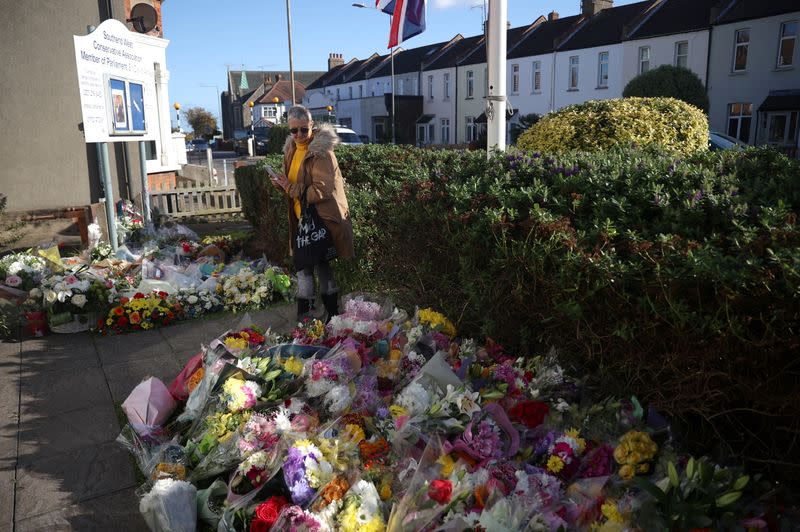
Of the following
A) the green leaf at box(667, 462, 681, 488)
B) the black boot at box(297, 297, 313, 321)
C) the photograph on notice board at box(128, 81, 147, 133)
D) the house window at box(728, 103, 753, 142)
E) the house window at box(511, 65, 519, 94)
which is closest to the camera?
the green leaf at box(667, 462, 681, 488)

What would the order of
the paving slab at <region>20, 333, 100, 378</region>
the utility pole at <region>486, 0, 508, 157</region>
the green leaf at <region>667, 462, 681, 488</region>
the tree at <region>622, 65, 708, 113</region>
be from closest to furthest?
the green leaf at <region>667, 462, 681, 488</region> < the paving slab at <region>20, 333, 100, 378</region> < the utility pole at <region>486, 0, 508, 157</region> < the tree at <region>622, 65, 708, 113</region>

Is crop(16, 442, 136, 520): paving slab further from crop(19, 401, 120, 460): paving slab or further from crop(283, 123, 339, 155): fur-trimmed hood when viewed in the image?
crop(283, 123, 339, 155): fur-trimmed hood

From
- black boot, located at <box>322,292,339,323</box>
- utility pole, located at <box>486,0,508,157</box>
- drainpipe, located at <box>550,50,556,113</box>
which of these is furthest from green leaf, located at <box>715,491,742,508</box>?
drainpipe, located at <box>550,50,556,113</box>

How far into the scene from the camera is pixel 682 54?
29.1 meters

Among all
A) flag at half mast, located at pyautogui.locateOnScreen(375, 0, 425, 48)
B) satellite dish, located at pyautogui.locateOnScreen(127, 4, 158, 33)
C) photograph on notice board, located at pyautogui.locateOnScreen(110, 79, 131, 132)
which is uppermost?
satellite dish, located at pyautogui.locateOnScreen(127, 4, 158, 33)

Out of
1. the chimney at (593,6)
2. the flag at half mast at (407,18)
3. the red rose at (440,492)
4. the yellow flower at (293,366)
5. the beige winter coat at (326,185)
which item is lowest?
the red rose at (440,492)

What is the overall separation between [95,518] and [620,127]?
682 centimetres

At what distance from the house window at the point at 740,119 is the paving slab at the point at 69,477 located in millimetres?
29299

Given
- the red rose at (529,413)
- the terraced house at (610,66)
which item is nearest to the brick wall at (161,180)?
the terraced house at (610,66)

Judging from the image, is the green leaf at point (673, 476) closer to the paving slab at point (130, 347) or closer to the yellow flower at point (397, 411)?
the yellow flower at point (397, 411)

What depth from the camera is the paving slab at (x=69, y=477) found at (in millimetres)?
3094

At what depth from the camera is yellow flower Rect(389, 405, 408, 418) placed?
2939 millimetres

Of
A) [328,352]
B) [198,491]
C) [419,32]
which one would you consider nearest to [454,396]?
[328,352]

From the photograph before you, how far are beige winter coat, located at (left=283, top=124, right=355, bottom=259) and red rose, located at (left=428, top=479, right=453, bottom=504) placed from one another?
9.30 feet
